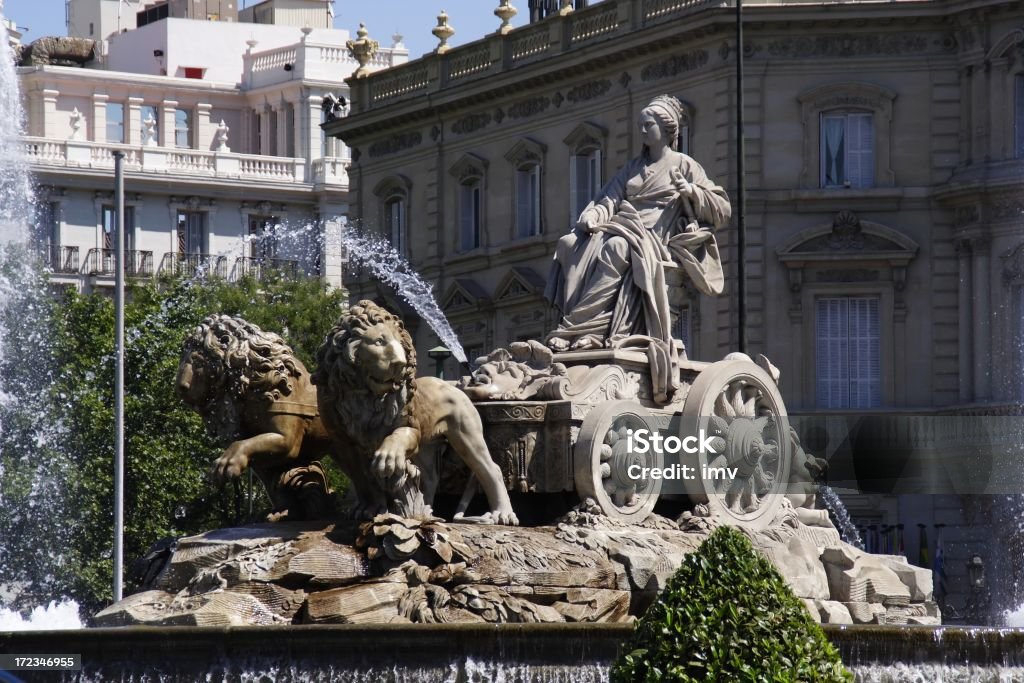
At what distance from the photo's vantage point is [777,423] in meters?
23.6

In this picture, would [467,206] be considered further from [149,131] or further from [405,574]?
[405,574]

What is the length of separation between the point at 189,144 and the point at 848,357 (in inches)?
1533

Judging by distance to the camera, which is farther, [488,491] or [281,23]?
[281,23]

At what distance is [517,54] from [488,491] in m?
46.5

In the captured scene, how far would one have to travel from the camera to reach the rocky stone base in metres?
19.4

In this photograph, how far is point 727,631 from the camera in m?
16.2

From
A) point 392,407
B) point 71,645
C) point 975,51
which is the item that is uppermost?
point 975,51

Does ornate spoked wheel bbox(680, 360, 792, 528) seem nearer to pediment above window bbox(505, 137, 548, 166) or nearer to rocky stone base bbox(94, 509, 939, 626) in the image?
rocky stone base bbox(94, 509, 939, 626)

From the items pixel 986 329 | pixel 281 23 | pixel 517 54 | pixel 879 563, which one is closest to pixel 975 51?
pixel 986 329

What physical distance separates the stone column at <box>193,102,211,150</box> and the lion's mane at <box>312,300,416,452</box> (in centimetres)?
7389

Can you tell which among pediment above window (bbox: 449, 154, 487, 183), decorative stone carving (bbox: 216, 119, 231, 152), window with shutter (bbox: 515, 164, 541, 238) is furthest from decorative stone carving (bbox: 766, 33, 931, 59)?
decorative stone carving (bbox: 216, 119, 231, 152)

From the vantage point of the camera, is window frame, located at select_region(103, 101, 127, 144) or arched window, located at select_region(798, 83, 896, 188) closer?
arched window, located at select_region(798, 83, 896, 188)

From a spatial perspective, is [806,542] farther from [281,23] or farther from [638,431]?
[281,23]

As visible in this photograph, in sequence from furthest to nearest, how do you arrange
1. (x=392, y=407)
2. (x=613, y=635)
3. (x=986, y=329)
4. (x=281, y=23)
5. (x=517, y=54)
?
(x=281, y=23) → (x=517, y=54) → (x=986, y=329) → (x=392, y=407) → (x=613, y=635)
